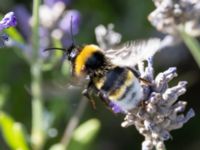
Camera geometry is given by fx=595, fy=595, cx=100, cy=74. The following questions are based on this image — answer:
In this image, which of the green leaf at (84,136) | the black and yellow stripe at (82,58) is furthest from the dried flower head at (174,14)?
the green leaf at (84,136)

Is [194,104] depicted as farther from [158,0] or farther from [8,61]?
[158,0]

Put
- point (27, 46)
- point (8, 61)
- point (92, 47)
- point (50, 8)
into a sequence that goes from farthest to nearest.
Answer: point (8, 61)
point (50, 8)
point (27, 46)
point (92, 47)

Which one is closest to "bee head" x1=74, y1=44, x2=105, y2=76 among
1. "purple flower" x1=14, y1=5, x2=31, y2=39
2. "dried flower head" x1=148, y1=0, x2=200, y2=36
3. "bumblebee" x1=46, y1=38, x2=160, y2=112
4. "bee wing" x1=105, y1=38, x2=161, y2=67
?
"bumblebee" x1=46, y1=38, x2=160, y2=112

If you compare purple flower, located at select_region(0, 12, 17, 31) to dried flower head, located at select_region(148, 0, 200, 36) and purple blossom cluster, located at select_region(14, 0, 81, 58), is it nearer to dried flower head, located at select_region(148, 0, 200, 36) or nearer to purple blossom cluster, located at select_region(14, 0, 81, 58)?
dried flower head, located at select_region(148, 0, 200, 36)

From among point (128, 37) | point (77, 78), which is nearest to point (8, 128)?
point (77, 78)

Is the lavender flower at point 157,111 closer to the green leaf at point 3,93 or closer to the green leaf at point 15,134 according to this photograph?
the green leaf at point 15,134
